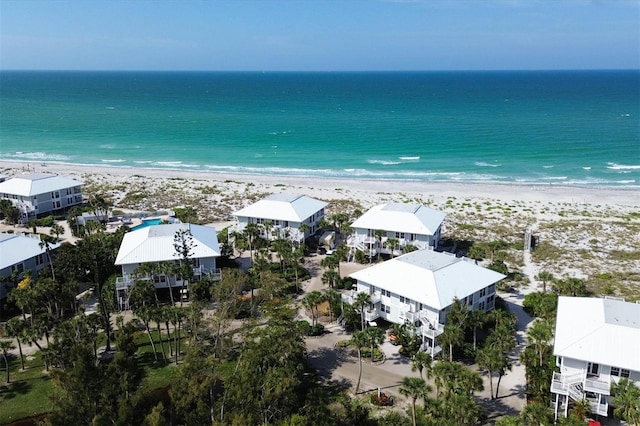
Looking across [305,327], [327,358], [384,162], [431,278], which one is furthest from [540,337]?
[384,162]

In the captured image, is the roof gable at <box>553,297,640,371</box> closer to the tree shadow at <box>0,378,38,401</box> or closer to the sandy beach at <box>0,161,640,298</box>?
the sandy beach at <box>0,161,640,298</box>

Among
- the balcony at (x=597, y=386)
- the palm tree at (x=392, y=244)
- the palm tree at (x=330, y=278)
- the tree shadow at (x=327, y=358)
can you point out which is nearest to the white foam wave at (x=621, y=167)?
the palm tree at (x=392, y=244)

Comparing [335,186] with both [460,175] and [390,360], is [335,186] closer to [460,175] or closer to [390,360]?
[460,175]

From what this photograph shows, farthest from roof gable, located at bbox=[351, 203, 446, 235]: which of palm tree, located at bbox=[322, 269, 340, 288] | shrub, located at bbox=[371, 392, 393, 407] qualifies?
shrub, located at bbox=[371, 392, 393, 407]

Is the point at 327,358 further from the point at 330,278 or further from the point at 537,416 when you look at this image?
the point at 537,416

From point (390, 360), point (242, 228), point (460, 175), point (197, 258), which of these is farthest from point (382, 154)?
point (390, 360)
